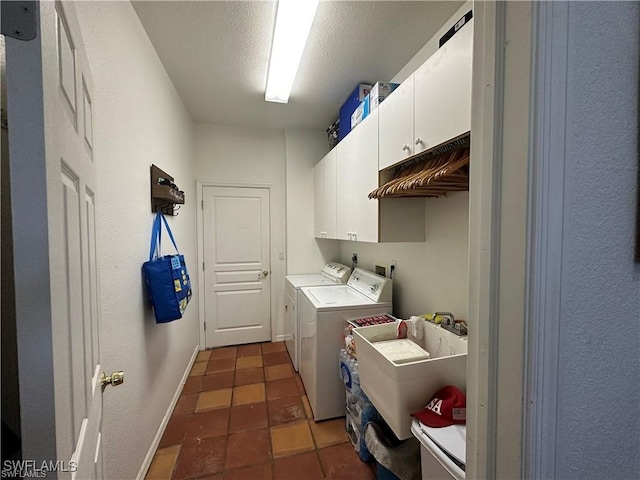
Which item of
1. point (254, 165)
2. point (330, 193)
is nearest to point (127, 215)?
point (330, 193)

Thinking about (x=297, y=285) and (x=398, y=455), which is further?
(x=297, y=285)

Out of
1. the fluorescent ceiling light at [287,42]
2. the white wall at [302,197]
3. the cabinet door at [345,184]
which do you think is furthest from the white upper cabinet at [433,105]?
the white wall at [302,197]

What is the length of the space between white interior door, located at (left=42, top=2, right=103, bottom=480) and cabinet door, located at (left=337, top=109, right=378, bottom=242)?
1383 millimetres

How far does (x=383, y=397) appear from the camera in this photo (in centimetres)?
117

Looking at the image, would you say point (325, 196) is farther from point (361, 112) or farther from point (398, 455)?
point (398, 455)

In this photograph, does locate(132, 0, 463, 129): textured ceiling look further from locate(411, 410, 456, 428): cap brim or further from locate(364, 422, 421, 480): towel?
locate(364, 422, 421, 480): towel

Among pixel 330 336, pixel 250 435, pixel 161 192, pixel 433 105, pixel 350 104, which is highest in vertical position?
pixel 350 104

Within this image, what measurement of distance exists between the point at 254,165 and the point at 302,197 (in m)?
0.71

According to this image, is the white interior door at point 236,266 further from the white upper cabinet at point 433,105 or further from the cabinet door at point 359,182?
the white upper cabinet at point 433,105

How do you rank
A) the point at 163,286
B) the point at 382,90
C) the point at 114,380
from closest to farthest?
the point at 114,380 → the point at 163,286 → the point at 382,90

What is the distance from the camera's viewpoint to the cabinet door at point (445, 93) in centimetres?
97

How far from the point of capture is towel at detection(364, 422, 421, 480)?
1212 millimetres

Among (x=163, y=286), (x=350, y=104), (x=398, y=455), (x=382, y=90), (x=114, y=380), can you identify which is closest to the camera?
(x=114, y=380)

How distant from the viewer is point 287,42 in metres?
1.65
